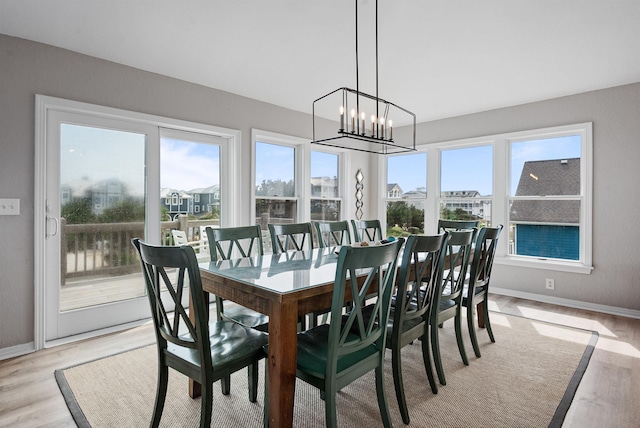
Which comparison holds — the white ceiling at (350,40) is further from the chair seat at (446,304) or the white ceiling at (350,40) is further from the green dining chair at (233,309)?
the chair seat at (446,304)

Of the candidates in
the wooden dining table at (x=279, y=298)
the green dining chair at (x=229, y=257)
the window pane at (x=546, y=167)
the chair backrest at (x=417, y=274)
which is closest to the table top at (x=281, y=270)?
the wooden dining table at (x=279, y=298)

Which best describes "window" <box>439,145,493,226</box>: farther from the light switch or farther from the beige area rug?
the light switch

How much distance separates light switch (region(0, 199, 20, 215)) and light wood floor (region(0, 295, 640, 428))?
112cm

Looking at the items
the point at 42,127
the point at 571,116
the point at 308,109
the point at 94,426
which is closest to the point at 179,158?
the point at 42,127

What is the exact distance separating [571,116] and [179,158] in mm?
4529

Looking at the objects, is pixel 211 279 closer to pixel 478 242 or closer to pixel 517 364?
pixel 478 242

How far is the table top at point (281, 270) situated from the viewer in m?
1.74

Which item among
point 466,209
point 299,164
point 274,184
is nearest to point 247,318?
point 274,184

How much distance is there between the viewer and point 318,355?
1668mm

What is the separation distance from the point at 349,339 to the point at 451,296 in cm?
99

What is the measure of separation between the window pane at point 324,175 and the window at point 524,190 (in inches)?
54.0

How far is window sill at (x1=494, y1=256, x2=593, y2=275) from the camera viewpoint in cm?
402

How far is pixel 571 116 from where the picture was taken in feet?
13.4

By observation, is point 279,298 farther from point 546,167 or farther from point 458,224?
point 546,167
